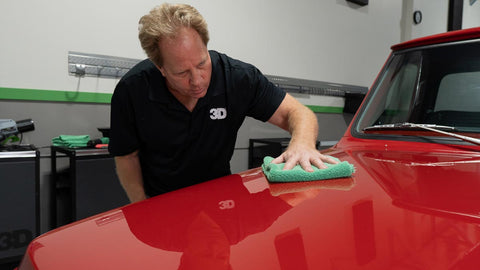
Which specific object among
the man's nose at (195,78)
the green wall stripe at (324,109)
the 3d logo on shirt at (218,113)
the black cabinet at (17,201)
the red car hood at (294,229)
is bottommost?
the black cabinet at (17,201)

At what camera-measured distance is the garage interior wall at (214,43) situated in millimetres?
2426

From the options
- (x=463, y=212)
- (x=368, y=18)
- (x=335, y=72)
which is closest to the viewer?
(x=463, y=212)

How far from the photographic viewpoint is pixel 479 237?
0.46 meters

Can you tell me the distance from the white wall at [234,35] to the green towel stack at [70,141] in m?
0.41

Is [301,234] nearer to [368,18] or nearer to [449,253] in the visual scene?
[449,253]

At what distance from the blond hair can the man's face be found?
0.07 feet

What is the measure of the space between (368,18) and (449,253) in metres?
4.92

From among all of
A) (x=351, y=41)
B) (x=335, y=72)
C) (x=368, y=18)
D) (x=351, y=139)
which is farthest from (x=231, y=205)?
(x=368, y=18)

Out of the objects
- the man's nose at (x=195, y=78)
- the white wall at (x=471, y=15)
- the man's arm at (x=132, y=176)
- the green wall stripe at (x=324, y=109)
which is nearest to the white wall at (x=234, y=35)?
the green wall stripe at (x=324, y=109)

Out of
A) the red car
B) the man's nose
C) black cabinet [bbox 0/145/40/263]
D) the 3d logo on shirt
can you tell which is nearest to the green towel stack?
black cabinet [bbox 0/145/40/263]

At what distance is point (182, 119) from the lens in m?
1.45

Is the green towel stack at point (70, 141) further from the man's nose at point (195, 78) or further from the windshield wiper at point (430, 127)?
the windshield wiper at point (430, 127)

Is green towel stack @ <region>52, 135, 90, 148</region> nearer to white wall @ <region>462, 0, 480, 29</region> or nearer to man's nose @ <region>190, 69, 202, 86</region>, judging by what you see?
man's nose @ <region>190, 69, 202, 86</region>

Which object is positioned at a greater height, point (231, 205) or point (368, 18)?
point (368, 18)
